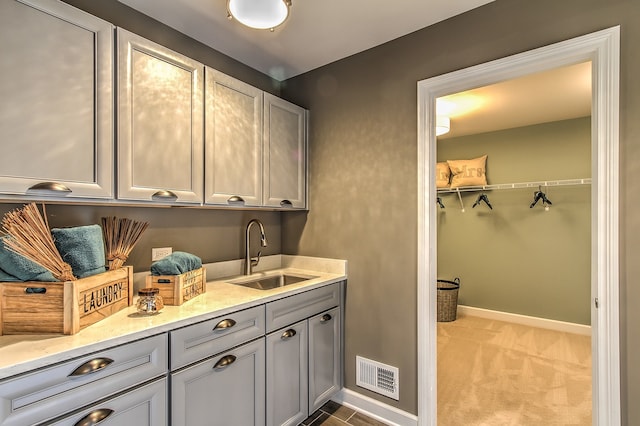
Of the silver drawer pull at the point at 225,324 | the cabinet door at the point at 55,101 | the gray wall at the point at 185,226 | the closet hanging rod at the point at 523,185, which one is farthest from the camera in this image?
the closet hanging rod at the point at 523,185

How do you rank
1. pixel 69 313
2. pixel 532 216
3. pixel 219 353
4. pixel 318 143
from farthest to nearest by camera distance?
pixel 532 216 → pixel 318 143 → pixel 219 353 → pixel 69 313

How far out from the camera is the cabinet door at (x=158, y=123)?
150 centimetres

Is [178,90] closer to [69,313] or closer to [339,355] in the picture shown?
[69,313]

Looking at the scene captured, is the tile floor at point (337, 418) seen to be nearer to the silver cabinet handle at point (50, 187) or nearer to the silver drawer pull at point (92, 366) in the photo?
the silver drawer pull at point (92, 366)

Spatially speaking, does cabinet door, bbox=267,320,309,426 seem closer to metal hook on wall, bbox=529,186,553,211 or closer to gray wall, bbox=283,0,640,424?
gray wall, bbox=283,0,640,424

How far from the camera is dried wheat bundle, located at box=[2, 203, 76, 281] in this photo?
1.10 metres

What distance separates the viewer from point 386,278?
7.02 ft

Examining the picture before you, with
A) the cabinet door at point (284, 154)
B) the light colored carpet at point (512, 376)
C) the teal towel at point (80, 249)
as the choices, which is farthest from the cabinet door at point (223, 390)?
the light colored carpet at point (512, 376)

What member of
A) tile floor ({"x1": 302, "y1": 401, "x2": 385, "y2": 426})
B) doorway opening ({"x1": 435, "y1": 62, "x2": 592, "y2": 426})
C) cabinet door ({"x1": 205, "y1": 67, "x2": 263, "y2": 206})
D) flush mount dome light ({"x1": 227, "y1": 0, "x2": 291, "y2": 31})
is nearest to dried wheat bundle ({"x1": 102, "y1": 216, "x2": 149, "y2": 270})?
cabinet door ({"x1": 205, "y1": 67, "x2": 263, "y2": 206})

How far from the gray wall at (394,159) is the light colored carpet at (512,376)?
60 cm

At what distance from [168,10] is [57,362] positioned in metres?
1.75

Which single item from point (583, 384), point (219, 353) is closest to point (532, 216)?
point (583, 384)

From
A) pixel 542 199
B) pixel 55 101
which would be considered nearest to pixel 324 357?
pixel 55 101

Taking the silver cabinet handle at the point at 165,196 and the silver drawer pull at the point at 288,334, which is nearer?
the silver cabinet handle at the point at 165,196
